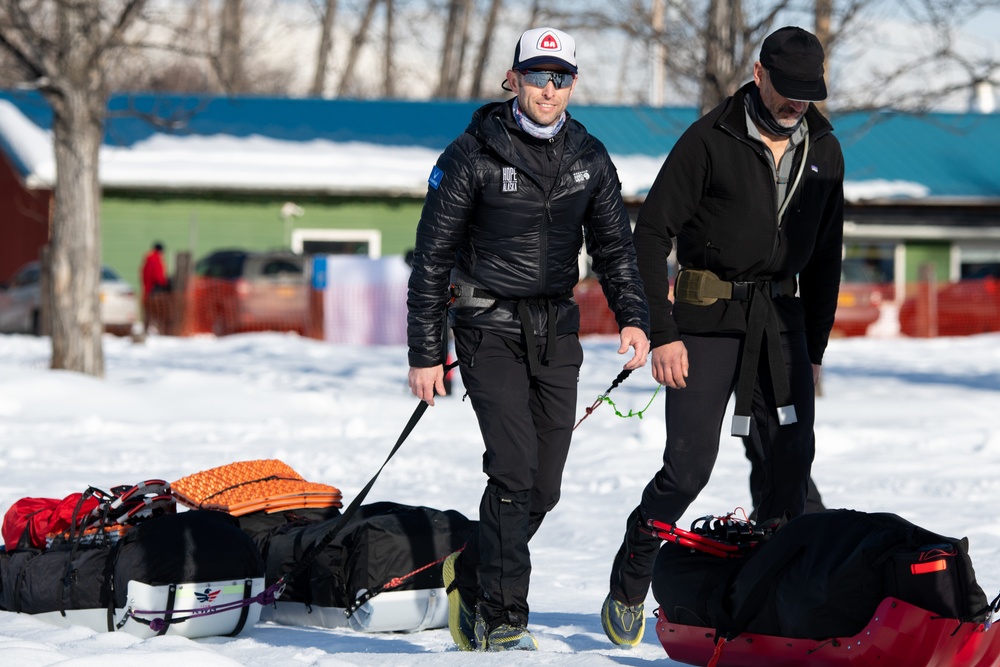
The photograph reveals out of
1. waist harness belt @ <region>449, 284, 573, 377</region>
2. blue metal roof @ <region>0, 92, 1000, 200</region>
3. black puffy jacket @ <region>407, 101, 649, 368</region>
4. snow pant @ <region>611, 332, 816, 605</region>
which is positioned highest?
blue metal roof @ <region>0, 92, 1000, 200</region>

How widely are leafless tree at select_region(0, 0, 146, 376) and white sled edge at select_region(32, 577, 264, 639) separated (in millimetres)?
9433

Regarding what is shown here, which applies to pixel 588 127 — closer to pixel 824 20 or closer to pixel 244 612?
pixel 824 20

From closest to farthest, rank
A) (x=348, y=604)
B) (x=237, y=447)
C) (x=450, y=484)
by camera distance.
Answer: (x=348, y=604) < (x=450, y=484) < (x=237, y=447)

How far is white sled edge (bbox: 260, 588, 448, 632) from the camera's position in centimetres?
480

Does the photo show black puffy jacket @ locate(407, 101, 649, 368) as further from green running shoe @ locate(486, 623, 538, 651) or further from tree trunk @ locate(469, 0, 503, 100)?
tree trunk @ locate(469, 0, 503, 100)

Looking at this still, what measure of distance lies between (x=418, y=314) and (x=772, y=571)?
132cm

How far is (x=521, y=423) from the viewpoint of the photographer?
14.3ft

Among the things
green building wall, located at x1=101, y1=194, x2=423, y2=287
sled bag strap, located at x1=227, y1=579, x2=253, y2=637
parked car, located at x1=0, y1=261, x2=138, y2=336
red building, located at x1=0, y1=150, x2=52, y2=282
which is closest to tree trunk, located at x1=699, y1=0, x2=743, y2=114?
sled bag strap, located at x1=227, y1=579, x2=253, y2=637

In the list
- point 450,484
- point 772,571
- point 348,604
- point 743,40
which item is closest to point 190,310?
point 743,40

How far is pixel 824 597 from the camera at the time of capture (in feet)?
11.8

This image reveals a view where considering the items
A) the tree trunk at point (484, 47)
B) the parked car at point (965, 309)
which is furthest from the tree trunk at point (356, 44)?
the parked car at point (965, 309)

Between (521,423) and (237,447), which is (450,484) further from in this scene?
(521,423)

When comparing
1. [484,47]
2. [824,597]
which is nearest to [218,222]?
[484,47]

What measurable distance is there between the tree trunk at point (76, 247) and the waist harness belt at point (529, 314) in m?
10.0
